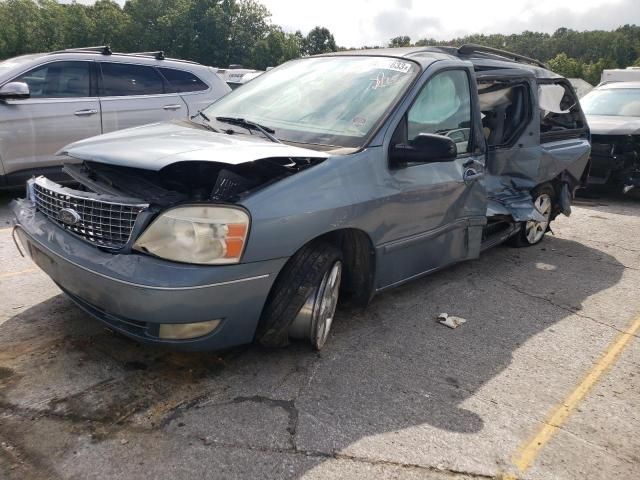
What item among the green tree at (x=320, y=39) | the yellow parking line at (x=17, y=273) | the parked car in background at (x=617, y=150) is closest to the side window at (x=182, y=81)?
the yellow parking line at (x=17, y=273)

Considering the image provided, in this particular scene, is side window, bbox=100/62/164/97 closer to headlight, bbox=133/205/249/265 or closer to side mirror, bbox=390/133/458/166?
side mirror, bbox=390/133/458/166

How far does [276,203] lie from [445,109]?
1852 mm

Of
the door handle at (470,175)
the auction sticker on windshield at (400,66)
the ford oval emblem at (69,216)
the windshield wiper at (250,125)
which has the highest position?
the auction sticker on windshield at (400,66)

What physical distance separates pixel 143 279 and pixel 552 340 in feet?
8.87

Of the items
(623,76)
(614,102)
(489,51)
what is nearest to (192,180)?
(489,51)

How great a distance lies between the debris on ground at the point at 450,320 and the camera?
12.5 ft

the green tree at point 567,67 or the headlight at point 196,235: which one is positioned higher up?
the green tree at point 567,67

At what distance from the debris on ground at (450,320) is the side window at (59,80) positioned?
4.85 m

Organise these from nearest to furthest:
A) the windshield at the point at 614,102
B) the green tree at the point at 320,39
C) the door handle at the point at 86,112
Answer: the door handle at the point at 86,112 → the windshield at the point at 614,102 → the green tree at the point at 320,39

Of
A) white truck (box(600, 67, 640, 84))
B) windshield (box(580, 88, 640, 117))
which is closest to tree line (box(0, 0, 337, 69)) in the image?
white truck (box(600, 67, 640, 84))

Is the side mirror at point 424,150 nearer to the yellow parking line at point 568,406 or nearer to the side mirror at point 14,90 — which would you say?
the yellow parking line at point 568,406

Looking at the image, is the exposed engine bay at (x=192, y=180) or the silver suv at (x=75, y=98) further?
the silver suv at (x=75, y=98)

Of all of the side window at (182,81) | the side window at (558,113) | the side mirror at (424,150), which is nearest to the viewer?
the side mirror at (424,150)

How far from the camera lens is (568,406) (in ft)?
9.64
